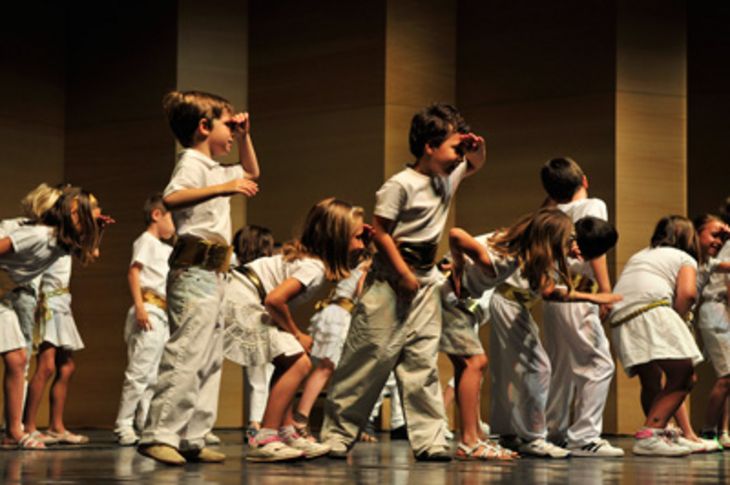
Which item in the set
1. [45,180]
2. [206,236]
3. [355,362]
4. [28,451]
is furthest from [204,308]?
[45,180]

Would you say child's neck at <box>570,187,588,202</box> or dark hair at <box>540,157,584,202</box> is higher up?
dark hair at <box>540,157,584,202</box>

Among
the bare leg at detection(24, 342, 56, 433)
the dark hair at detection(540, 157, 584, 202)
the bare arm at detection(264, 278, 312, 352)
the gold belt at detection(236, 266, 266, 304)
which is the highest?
the dark hair at detection(540, 157, 584, 202)

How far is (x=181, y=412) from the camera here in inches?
205

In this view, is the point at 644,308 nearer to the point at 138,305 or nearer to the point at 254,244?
the point at 254,244

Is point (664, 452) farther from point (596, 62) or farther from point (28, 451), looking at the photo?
point (596, 62)

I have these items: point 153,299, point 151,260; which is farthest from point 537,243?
point 153,299

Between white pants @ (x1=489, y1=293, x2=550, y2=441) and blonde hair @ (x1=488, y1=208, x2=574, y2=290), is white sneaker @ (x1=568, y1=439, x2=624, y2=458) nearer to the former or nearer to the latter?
white pants @ (x1=489, y1=293, x2=550, y2=441)

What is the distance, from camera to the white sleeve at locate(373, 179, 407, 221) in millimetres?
5465

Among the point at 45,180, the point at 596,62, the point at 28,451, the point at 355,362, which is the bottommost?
the point at 28,451

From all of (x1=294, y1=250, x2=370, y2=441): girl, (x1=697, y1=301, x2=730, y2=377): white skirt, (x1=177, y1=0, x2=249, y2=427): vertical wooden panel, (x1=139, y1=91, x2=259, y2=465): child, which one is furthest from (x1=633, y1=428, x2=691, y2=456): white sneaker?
(x1=177, y1=0, x2=249, y2=427): vertical wooden panel

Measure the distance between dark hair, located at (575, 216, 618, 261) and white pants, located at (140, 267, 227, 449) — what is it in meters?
1.92

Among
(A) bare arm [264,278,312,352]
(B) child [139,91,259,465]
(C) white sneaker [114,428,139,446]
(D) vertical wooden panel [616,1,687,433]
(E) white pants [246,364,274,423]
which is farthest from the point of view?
(D) vertical wooden panel [616,1,687,433]

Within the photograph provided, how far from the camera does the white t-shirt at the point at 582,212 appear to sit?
661cm

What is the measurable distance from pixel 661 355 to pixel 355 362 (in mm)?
1850
